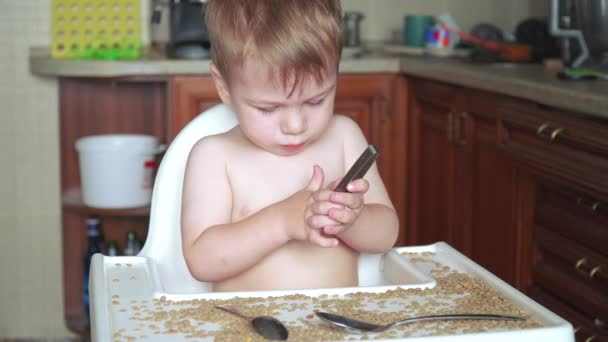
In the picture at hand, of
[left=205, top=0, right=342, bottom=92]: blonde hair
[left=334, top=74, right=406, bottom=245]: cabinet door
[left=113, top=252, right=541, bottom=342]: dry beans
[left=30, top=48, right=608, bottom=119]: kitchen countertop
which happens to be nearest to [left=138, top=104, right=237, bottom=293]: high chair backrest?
[left=205, top=0, right=342, bottom=92]: blonde hair

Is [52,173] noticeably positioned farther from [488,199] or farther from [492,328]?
[492,328]

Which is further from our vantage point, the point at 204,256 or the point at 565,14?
the point at 565,14

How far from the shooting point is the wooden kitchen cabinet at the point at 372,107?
9.37 feet

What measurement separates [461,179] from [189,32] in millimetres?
928

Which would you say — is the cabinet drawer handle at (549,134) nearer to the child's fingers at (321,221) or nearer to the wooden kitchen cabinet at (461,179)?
the wooden kitchen cabinet at (461,179)

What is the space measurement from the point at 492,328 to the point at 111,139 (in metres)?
2.27

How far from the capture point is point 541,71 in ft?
8.14

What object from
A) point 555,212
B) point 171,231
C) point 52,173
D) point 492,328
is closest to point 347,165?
point 171,231

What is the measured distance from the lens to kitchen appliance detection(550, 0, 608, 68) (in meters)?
2.44

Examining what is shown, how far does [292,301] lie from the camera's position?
1091 millimetres

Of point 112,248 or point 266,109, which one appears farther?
point 112,248

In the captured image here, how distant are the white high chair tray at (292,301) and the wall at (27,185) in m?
1.97

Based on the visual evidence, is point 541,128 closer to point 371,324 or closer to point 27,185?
point 371,324

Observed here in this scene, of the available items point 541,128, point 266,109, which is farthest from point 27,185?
point 266,109
